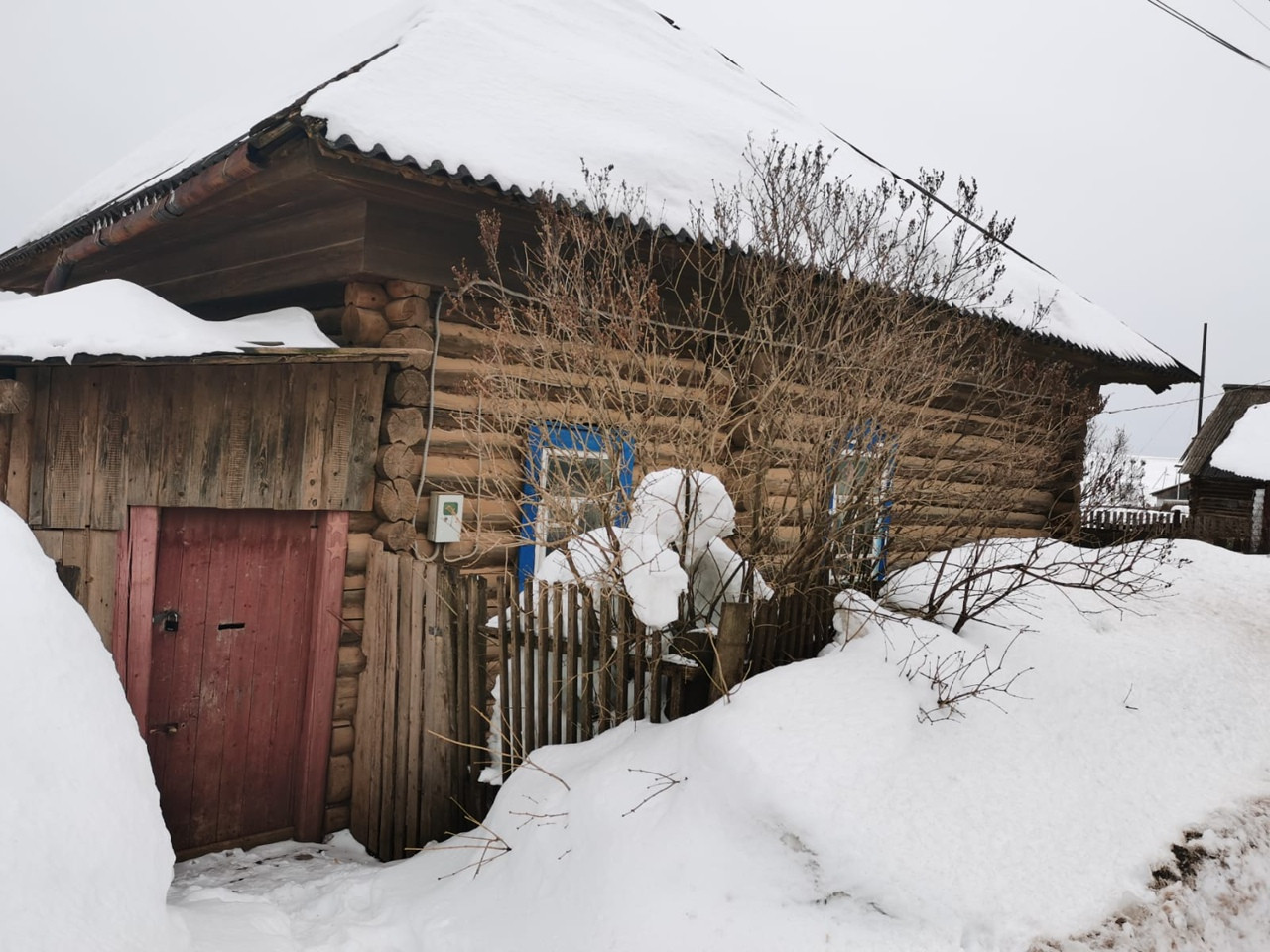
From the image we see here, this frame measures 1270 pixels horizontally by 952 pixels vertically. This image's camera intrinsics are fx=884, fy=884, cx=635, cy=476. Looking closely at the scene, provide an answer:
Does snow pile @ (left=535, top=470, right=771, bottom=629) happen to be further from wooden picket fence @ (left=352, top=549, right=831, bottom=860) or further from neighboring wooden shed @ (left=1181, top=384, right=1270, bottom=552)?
neighboring wooden shed @ (left=1181, top=384, right=1270, bottom=552)

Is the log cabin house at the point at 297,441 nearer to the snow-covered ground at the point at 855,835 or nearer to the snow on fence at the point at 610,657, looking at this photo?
the snow on fence at the point at 610,657

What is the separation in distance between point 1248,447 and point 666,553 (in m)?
22.4

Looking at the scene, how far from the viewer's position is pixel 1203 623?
20.4 ft

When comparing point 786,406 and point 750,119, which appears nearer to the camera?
point 786,406

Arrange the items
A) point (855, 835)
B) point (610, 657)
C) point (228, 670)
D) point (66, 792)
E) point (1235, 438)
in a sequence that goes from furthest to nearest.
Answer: point (1235, 438) → point (228, 670) → point (610, 657) → point (855, 835) → point (66, 792)

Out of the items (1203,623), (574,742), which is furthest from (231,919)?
(1203,623)

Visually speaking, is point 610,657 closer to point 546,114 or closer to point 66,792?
point 66,792

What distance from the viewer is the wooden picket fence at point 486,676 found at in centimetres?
456

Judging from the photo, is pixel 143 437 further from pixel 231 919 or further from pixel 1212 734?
pixel 1212 734

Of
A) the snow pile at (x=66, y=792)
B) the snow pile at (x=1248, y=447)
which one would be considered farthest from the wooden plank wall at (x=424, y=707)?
the snow pile at (x=1248, y=447)

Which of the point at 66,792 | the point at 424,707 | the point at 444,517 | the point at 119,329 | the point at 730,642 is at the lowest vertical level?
the point at 424,707

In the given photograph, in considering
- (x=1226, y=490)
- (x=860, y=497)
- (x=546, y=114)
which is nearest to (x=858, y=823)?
(x=860, y=497)

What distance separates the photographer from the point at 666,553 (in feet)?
13.7

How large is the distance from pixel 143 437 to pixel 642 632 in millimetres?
2982
